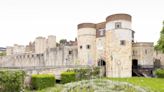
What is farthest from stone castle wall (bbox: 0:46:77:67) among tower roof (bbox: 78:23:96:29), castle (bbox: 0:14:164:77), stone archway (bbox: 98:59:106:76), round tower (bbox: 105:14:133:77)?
round tower (bbox: 105:14:133:77)

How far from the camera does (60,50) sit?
54000 millimetres

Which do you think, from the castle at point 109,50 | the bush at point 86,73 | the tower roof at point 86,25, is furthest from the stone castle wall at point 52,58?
the bush at point 86,73

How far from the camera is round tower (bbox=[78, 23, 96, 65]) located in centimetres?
4581

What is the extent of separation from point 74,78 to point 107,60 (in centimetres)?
1142

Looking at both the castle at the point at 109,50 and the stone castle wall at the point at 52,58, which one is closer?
the castle at the point at 109,50

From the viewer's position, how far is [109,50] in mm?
41062

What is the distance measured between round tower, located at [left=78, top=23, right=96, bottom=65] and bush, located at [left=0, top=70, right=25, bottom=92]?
21.8m

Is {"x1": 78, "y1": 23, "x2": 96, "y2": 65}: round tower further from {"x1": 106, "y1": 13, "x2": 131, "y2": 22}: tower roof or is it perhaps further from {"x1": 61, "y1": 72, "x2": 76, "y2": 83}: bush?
{"x1": 61, "y1": 72, "x2": 76, "y2": 83}: bush

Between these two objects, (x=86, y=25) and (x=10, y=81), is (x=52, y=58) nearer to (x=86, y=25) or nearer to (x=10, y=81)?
(x=86, y=25)

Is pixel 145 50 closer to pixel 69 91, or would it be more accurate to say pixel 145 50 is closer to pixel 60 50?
pixel 60 50

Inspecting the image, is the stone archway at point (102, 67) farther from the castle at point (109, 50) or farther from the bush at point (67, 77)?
the bush at point (67, 77)

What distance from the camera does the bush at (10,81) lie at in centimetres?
2406

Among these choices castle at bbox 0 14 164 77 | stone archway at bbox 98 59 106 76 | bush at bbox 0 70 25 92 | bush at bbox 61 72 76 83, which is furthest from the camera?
stone archway at bbox 98 59 106 76

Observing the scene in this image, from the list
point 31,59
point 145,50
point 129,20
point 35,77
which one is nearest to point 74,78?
point 35,77
